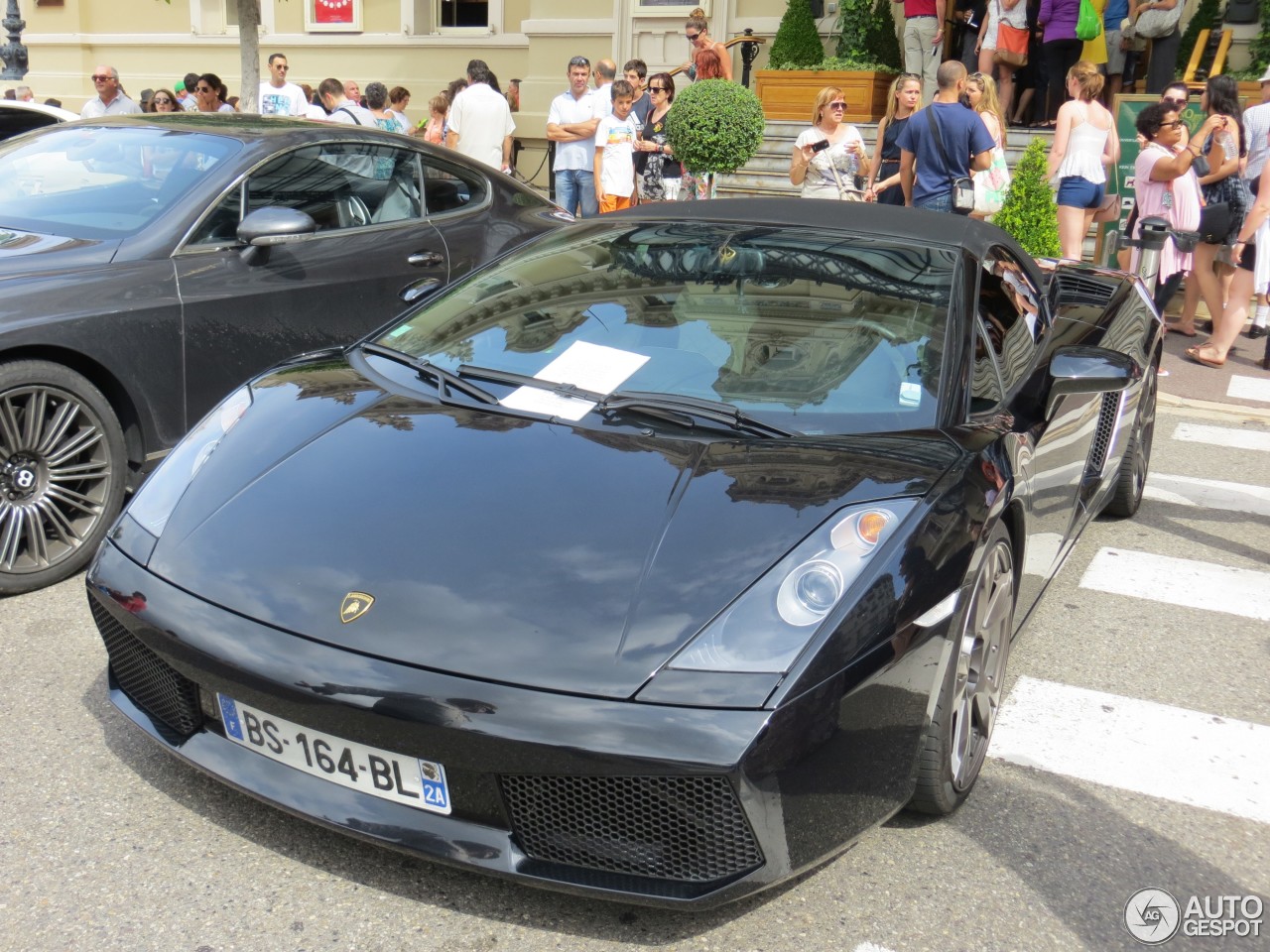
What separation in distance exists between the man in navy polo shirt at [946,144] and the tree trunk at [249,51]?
7.58 metres

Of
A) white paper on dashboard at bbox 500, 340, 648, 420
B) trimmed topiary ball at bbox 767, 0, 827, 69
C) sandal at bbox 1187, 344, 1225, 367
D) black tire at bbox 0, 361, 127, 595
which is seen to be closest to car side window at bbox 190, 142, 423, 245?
black tire at bbox 0, 361, 127, 595

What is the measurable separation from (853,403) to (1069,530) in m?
1.32

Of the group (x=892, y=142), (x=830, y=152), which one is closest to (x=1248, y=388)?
(x=892, y=142)

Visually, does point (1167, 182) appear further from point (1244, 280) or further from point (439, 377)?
point (439, 377)

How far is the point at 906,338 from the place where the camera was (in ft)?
10.9

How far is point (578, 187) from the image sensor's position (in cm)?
1144

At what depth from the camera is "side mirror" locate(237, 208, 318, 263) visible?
4.71 m

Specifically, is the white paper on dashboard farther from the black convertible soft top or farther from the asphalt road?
the asphalt road

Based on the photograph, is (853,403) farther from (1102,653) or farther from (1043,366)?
(1102,653)

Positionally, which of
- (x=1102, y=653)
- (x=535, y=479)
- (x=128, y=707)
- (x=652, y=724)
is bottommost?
(x=1102, y=653)

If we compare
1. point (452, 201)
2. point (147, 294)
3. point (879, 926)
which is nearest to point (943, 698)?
point (879, 926)

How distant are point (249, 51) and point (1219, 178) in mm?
9325

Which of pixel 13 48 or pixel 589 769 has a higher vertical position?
pixel 13 48

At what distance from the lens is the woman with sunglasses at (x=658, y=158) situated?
1057 centimetres
